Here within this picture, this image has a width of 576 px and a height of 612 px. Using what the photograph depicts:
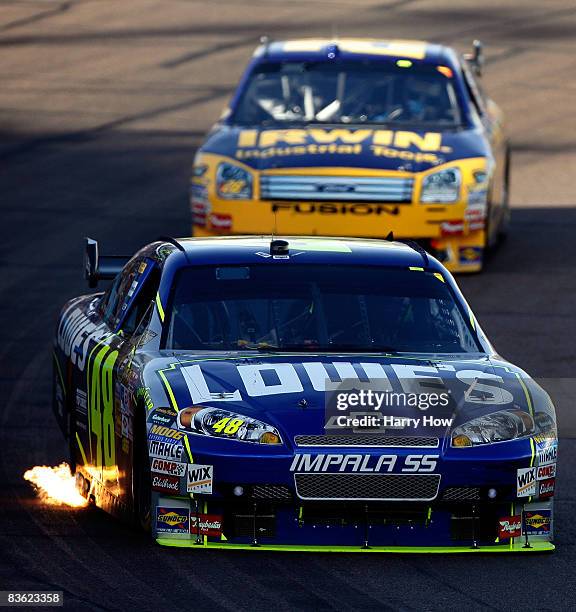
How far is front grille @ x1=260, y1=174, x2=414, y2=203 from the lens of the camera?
573 inches

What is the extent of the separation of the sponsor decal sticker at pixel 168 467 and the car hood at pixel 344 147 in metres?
7.19

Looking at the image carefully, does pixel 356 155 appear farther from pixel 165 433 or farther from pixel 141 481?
pixel 165 433

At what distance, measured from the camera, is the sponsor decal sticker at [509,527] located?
766 cm

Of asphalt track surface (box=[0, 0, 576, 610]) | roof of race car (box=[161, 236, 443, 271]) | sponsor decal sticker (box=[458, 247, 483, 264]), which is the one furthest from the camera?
sponsor decal sticker (box=[458, 247, 483, 264])

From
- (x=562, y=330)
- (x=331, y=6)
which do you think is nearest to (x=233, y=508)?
(x=562, y=330)

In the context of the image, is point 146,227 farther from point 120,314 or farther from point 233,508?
point 233,508

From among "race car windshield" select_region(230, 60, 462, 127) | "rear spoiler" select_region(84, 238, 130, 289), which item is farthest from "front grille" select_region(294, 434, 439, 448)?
"race car windshield" select_region(230, 60, 462, 127)

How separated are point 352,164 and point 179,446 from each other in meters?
7.38

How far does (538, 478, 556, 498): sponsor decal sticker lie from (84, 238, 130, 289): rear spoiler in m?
3.00

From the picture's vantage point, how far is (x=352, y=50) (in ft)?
53.4

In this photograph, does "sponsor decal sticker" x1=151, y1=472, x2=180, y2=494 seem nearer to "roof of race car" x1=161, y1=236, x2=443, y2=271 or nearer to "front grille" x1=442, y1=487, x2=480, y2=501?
"front grille" x1=442, y1=487, x2=480, y2=501

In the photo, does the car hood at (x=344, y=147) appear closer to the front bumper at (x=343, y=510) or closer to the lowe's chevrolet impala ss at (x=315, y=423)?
the lowe's chevrolet impala ss at (x=315, y=423)

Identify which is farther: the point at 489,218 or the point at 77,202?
the point at 77,202

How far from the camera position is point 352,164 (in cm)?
1463
